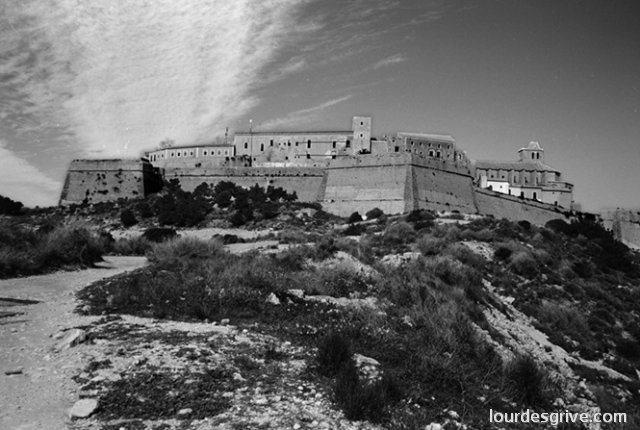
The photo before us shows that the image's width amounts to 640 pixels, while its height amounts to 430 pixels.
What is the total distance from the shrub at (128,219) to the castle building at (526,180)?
117ft

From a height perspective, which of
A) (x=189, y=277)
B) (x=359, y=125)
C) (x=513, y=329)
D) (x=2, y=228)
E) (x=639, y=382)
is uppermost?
(x=359, y=125)

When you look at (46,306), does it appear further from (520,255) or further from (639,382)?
(520,255)

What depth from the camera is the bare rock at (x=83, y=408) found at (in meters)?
3.91

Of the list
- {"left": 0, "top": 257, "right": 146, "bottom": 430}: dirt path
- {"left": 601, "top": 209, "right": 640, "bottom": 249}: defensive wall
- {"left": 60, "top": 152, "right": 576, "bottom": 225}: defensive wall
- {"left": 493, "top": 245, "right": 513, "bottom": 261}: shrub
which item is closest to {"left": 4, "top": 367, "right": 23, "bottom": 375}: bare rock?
{"left": 0, "top": 257, "right": 146, "bottom": 430}: dirt path

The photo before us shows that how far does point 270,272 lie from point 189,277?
1783mm

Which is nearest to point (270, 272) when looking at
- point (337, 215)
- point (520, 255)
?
point (520, 255)

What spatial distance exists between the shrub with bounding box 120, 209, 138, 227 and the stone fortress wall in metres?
7.66

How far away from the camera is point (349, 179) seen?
4166 cm

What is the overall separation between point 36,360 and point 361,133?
173 feet

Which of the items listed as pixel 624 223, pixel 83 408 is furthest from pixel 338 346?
pixel 624 223

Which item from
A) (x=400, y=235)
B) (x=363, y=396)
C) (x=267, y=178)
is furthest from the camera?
(x=267, y=178)

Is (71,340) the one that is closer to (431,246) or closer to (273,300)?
(273,300)

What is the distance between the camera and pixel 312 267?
11789 millimetres

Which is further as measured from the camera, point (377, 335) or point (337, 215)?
point (337, 215)
